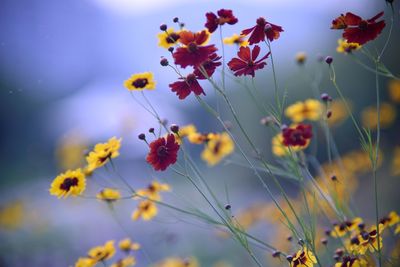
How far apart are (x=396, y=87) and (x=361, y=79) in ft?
10.7

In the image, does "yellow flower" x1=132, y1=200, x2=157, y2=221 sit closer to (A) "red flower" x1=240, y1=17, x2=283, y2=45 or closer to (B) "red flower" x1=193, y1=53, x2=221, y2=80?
(B) "red flower" x1=193, y1=53, x2=221, y2=80

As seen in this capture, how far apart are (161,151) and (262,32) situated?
0.54 metres

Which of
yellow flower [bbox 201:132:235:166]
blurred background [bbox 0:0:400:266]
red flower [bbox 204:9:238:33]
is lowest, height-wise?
red flower [bbox 204:9:238:33]

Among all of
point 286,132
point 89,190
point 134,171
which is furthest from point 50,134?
point 286,132

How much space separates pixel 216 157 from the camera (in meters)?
2.61

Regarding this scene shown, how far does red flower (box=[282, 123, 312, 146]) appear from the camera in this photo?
133 cm

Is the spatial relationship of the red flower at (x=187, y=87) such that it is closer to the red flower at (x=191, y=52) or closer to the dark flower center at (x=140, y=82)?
the red flower at (x=191, y=52)

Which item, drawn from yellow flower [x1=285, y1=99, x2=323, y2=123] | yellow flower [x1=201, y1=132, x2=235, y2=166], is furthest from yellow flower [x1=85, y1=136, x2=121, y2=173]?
yellow flower [x1=285, y1=99, x2=323, y2=123]

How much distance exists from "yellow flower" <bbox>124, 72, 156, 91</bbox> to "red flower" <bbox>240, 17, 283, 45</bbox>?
48 centimetres

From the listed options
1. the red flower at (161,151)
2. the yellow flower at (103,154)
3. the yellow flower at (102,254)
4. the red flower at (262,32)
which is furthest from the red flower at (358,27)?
the yellow flower at (102,254)

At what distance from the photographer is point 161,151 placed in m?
1.56

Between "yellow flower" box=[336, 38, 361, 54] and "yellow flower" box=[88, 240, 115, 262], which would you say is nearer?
"yellow flower" box=[336, 38, 361, 54]

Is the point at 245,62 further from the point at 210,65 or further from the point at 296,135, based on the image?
the point at 296,135

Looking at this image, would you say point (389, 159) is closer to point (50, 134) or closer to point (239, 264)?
point (239, 264)
